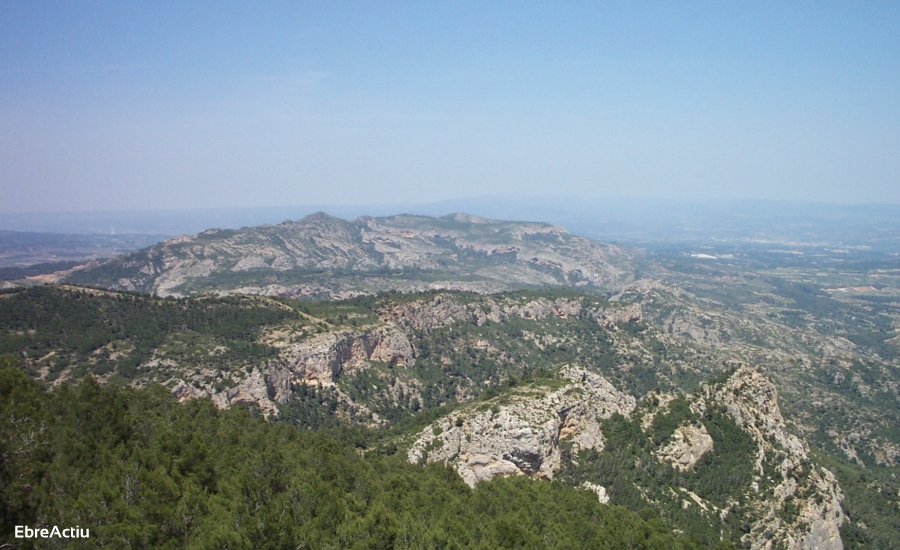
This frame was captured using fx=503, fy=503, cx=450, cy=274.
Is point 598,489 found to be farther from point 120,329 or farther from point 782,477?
point 120,329

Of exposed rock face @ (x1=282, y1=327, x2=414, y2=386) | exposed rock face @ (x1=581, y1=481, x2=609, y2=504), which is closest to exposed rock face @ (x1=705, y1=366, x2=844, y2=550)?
exposed rock face @ (x1=581, y1=481, x2=609, y2=504)

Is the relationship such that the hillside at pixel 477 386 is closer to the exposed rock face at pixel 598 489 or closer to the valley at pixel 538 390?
the valley at pixel 538 390

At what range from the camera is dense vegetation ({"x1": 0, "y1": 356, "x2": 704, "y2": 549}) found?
25656 millimetres

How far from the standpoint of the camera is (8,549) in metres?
22.3

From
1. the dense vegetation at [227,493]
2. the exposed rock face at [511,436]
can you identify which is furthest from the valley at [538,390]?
the dense vegetation at [227,493]

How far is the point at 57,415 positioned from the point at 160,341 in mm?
60533

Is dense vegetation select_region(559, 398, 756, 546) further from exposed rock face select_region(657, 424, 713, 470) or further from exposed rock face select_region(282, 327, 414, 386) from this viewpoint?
exposed rock face select_region(282, 327, 414, 386)

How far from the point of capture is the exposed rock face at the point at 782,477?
176ft

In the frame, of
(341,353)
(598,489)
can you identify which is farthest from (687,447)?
(341,353)

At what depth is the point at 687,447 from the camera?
6494 cm

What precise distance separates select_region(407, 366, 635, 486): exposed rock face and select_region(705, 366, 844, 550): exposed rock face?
64.6ft

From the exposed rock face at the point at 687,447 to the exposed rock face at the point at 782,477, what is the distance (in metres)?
6.31

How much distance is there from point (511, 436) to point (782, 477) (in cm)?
3415

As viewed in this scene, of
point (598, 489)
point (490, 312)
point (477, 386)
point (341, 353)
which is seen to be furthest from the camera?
point (490, 312)
